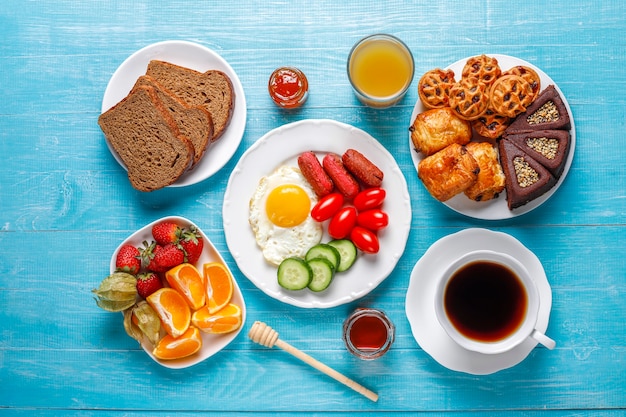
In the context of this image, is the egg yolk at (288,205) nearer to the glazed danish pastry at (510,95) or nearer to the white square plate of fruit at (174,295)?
the white square plate of fruit at (174,295)

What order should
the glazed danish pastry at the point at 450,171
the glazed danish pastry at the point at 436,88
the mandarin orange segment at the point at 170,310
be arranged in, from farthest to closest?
the mandarin orange segment at the point at 170,310 → the glazed danish pastry at the point at 436,88 → the glazed danish pastry at the point at 450,171

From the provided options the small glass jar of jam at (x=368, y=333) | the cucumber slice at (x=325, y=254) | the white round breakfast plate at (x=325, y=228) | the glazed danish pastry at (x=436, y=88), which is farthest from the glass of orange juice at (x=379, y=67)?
the small glass jar of jam at (x=368, y=333)

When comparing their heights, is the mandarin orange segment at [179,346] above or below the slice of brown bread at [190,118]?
below

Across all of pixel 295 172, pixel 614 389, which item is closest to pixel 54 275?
pixel 295 172

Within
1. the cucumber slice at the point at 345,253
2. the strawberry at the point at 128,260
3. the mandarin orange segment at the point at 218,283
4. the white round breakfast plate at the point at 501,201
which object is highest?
the white round breakfast plate at the point at 501,201

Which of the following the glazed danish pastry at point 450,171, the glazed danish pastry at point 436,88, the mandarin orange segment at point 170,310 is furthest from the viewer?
the mandarin orange segment at point 170,310

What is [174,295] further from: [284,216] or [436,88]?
[436,88]
